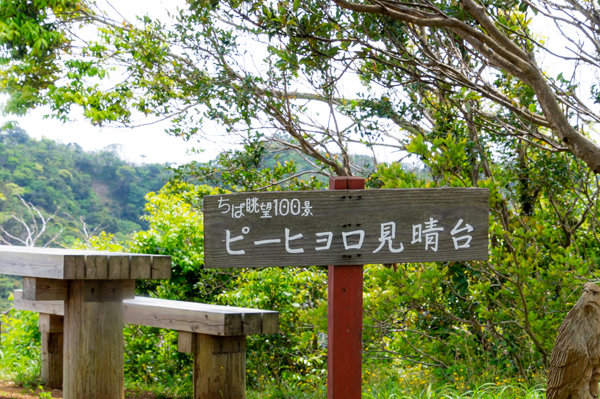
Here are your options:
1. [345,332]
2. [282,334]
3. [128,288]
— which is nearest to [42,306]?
[128,288]

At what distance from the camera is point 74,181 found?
26.6 metres

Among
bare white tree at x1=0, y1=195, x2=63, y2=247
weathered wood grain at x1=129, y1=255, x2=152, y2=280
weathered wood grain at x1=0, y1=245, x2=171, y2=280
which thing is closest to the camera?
weathered wood grain at x1=0, y1=245, x2=171, y2=280

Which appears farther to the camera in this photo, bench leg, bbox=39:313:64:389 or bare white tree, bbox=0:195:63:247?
bare white tree, bbox=0:195:63:247

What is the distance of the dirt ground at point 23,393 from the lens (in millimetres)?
3886

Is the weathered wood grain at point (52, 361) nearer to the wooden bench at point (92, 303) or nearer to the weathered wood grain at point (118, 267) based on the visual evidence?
the wooden bench at point (92, 303)

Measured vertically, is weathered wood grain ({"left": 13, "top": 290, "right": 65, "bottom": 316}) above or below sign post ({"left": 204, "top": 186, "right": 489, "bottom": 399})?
below

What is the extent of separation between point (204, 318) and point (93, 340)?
699mm

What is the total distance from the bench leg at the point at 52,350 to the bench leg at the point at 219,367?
1.75 m

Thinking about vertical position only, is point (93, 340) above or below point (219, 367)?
above

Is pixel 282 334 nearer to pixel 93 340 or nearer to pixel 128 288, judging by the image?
pixel 128 288

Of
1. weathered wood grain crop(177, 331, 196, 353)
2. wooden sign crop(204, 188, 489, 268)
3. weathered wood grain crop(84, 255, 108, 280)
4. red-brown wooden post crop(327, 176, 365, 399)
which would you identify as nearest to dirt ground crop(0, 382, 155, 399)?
weathered wood grain crop(177, 331, 196, 353)

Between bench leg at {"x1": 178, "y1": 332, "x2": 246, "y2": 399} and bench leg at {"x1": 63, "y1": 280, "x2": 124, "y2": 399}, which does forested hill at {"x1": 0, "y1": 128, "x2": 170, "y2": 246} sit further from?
bench leg at {"x1": 178, "y1": 332, "x2": 246, "y2": 399}

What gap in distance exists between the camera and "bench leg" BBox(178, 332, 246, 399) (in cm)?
305

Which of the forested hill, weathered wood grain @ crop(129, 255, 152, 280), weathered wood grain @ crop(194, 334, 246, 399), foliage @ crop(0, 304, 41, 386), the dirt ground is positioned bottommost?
the dirt ground
